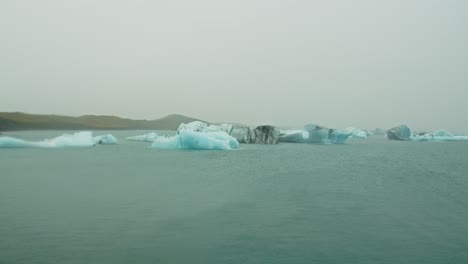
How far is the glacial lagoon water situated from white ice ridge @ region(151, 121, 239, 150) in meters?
12.9

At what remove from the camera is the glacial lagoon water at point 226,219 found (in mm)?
6561

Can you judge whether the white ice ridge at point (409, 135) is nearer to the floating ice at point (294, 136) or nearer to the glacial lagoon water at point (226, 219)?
the floating ice at point (294, 136)

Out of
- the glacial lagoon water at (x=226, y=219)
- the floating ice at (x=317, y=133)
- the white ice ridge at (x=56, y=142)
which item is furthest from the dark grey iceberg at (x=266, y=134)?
the glacial lagoon water at (x=226, y=219)

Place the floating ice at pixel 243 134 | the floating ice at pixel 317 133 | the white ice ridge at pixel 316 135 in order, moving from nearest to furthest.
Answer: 1. the floating ice at pixel 243 134
2. the floating ice at pixel 317 133
3. the white ice ridge at pixel 316 135

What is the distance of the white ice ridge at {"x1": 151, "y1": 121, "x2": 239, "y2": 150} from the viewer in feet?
98.9

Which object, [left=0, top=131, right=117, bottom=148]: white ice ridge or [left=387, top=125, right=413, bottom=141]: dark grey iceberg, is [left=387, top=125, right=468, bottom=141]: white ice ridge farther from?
[left=0, top=131, right=117, bottom=148]: white ice ridge

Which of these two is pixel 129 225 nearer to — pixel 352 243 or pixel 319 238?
pixel 319 238

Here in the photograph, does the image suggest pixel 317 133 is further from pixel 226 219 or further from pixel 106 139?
pixel 226 219

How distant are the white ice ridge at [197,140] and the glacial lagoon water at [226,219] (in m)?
12.9

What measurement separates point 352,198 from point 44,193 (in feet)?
30.6

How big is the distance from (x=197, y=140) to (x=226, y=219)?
72.2ft

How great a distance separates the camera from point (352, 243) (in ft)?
24.1

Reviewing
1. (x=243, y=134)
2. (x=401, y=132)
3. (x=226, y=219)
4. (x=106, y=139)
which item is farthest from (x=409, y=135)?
(x=226, y=219)

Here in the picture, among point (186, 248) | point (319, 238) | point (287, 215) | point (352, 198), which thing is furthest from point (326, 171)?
point (186, 248)
